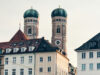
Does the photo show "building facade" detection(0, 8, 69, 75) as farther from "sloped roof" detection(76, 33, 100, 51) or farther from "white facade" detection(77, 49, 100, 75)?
"sloped roof" detection(76, 33, 100, 51)

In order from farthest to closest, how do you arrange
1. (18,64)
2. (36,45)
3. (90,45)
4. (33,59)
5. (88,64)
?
1. (36,45)
2. (18,64)
3. (33,59)
4. (90,45)
5. (88,64)

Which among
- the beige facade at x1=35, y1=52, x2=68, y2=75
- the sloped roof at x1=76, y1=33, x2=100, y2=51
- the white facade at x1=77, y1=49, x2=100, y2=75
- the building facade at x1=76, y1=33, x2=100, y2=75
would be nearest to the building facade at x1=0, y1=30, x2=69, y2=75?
the beige facade at x1=35, y1=52, x2=68, y2=75

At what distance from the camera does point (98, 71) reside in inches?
5241

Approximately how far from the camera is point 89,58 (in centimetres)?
13562

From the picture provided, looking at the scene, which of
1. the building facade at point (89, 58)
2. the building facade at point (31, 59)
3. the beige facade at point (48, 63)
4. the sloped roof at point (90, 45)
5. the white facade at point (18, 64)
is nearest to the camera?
the building facade at point (89, 58)

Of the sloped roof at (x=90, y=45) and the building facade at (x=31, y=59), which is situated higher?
the sloped roof at (x=90, y=45)

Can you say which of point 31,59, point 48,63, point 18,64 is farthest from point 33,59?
point 18,64

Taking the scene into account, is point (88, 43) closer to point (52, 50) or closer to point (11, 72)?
point (52, 50)

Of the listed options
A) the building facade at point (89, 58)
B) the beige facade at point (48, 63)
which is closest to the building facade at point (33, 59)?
the beige facade at point (48, 63)

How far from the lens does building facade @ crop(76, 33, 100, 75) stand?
134 m

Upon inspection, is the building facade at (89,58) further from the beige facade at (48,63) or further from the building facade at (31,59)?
the building facade at (31,59)

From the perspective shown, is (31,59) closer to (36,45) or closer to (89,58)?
(36,45)

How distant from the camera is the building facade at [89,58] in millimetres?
134375

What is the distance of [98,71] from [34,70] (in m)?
20.9
